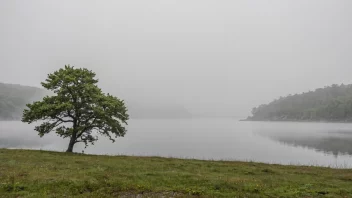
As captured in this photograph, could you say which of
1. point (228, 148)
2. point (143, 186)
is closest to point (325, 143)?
point (228, 148)

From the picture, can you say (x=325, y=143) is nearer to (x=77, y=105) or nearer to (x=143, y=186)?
(x=77, y=105)

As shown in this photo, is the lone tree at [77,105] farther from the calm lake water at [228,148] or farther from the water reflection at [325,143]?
the water reflection at [325,143]

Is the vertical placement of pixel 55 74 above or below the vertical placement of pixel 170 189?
above

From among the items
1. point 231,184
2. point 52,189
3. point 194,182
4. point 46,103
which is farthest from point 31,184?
point 46,103

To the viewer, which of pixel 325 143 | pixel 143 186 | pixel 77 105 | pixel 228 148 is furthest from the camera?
pixel 325 143

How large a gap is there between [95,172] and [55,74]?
22.5 meters

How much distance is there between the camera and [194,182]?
18672mm

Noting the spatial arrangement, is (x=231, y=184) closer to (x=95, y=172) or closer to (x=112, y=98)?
(x=95, y=172)

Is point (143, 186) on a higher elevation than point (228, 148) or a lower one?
higher

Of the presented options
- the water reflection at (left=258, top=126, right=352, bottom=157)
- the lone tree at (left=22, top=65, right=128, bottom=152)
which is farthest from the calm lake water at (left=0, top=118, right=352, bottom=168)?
the lone tree at (left=22, top=65, right=128, bottom=152)

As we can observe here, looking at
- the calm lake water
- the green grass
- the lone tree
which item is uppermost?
the lone tree

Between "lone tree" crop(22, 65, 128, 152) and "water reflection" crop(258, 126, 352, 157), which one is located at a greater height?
"lone tree" crop(22, 65, 128, 152)

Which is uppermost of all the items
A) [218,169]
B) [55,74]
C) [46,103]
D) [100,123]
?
[55,74]

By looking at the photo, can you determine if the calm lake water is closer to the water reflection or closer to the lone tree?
the water reflection
